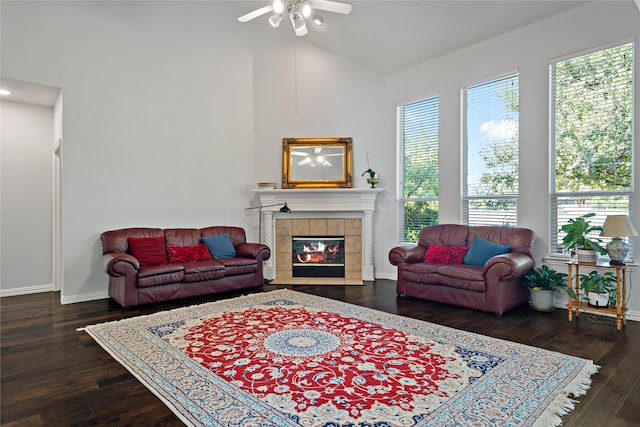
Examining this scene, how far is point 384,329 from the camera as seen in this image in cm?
366

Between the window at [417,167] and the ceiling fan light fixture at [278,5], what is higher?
the ceiling fan light fixture at [278,5]

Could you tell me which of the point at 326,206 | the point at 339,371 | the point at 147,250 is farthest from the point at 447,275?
the point at 147,250

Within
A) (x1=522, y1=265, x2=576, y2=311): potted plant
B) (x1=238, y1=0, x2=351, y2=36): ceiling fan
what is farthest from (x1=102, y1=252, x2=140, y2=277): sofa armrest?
(x1=522, y1=265, x2=576, y2=311): potted plant

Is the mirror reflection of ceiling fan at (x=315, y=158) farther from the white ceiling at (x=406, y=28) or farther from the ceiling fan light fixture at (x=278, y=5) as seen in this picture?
the ceiling fan light fixture at (x=278, y=5)

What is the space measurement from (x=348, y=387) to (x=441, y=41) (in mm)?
4859

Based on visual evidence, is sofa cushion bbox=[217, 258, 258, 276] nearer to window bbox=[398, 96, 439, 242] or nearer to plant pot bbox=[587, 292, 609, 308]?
window bbox=[398, 96, 439, 242]

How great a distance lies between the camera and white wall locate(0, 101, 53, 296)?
528 centimetres

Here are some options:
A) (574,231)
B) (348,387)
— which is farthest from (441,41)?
(348,387)

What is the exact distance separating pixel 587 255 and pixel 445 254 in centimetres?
153

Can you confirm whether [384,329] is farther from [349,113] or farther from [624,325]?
[349,113]

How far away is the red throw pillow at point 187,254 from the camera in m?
5.22

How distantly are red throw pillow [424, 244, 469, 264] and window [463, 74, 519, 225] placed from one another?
0.67 meters

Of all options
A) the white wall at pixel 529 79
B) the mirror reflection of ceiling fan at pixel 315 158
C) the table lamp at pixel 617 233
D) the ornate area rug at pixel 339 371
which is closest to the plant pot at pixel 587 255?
the table lamp at pixel 617 233

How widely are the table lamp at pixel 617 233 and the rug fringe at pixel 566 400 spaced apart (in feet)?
4.93
